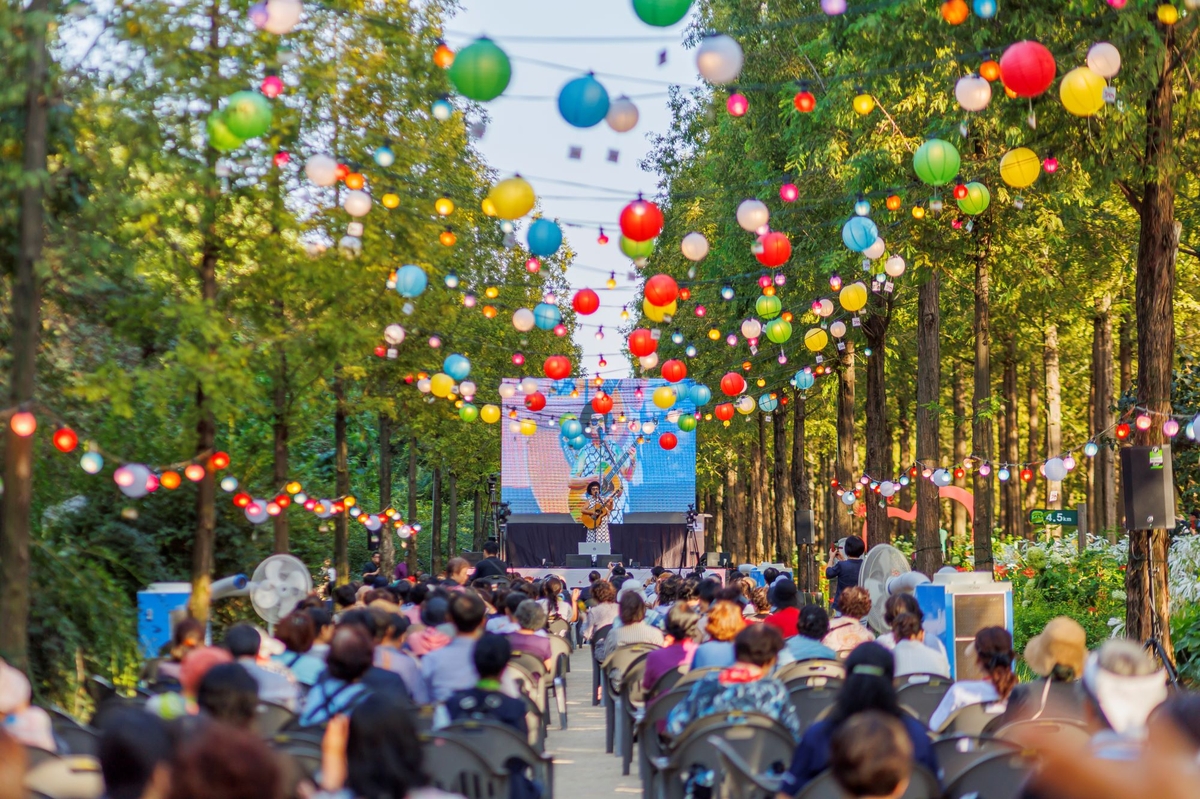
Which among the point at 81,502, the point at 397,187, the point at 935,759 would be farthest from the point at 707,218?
the point at 935,759

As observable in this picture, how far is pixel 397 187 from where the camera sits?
52.2ft

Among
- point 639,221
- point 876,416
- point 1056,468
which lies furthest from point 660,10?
point 876,416

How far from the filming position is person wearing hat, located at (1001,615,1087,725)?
21.5 feet

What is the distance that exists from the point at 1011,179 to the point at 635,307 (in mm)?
26785

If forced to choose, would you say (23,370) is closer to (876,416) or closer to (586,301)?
(586,301)

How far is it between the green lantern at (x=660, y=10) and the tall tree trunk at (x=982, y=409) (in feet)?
38.9

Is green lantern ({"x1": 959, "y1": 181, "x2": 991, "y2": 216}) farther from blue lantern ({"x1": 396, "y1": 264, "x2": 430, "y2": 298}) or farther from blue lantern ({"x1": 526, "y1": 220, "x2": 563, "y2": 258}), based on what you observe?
blue lantern ({"x1": 396, "y1": 264, "x2": 430, "y2": 298})

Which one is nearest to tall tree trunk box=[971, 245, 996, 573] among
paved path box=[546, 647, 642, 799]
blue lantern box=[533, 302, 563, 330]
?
blue lantern box=[533, 302, 563, 330]

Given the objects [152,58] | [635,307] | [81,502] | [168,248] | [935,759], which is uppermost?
[635,307]

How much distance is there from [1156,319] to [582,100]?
6.23m

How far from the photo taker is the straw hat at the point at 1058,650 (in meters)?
6.73

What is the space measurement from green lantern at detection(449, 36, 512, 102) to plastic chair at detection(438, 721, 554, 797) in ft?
16.4

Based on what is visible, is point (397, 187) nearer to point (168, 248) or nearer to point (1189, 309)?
point (168, 248)

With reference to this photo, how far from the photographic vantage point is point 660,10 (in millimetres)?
9234
